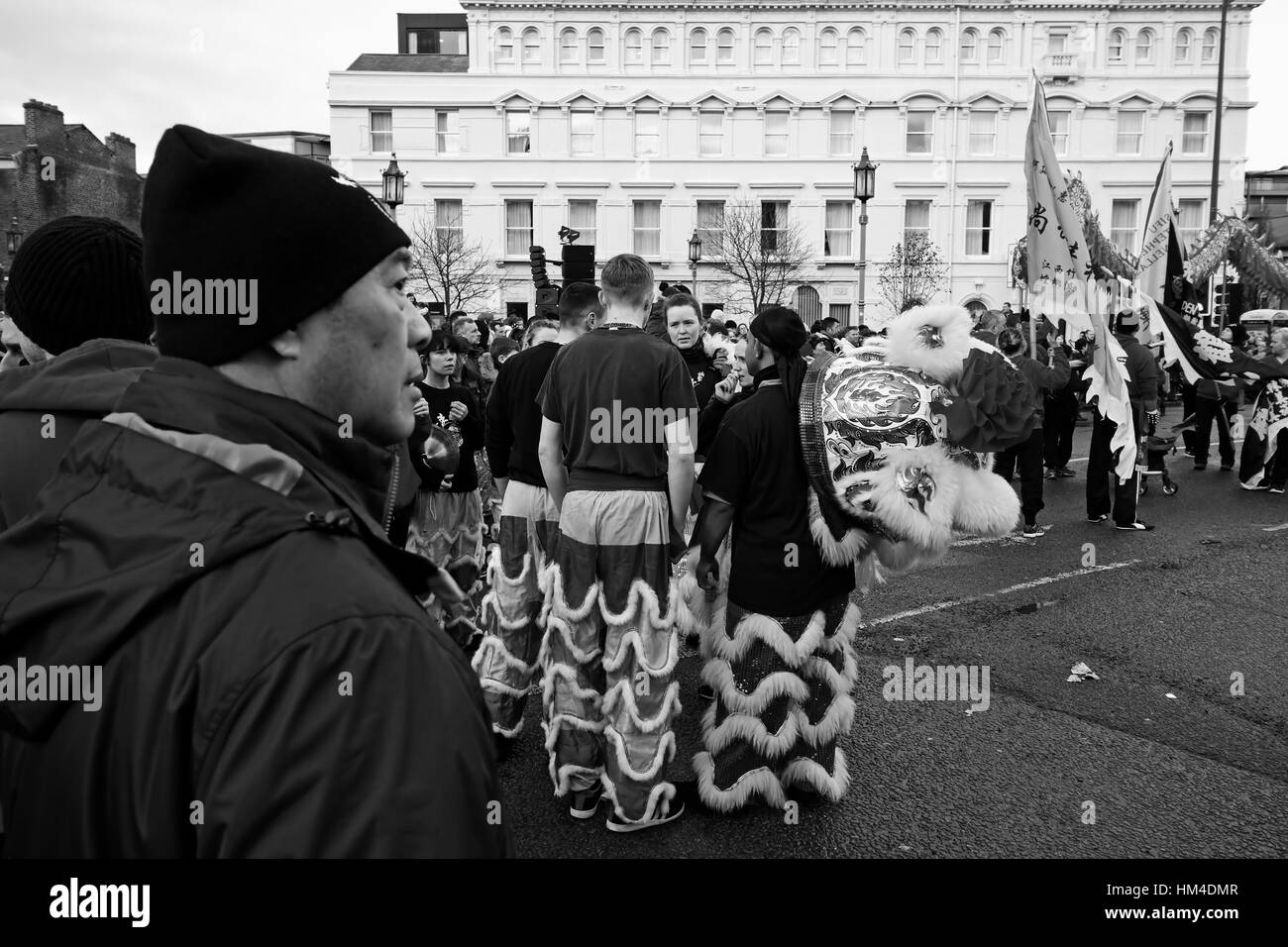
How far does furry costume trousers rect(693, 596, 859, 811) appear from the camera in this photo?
3.92m

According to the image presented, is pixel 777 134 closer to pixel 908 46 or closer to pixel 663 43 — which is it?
pixel 663 43

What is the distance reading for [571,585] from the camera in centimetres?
407

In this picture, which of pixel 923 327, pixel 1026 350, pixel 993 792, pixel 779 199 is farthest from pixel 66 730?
pixel 779 199

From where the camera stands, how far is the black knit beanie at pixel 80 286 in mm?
2553

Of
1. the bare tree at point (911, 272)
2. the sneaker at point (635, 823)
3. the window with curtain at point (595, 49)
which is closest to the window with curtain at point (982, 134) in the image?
the bare tree at point (911, 272)

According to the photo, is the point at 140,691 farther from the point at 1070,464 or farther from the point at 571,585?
the point at 1070,464

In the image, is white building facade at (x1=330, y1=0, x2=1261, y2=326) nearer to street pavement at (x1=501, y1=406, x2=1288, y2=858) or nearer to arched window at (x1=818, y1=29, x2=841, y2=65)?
arched window at (x1=818, y1=29, x2=841, y2=65)

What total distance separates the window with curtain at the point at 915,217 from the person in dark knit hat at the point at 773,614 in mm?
37492

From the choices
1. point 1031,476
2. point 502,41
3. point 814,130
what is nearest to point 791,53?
point 814,130

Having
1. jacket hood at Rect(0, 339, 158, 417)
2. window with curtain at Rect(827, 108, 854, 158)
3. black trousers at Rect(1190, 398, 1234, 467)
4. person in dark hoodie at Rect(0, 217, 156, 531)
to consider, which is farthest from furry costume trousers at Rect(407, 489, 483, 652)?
window with curtain at Rect(827, 108, 854, 158)

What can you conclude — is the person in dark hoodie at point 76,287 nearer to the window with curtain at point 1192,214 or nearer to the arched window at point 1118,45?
the window with curtain at point 1192,214

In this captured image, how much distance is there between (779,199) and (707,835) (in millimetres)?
37477

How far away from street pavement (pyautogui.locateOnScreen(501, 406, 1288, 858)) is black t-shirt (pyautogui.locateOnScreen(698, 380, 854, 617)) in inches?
37.7
